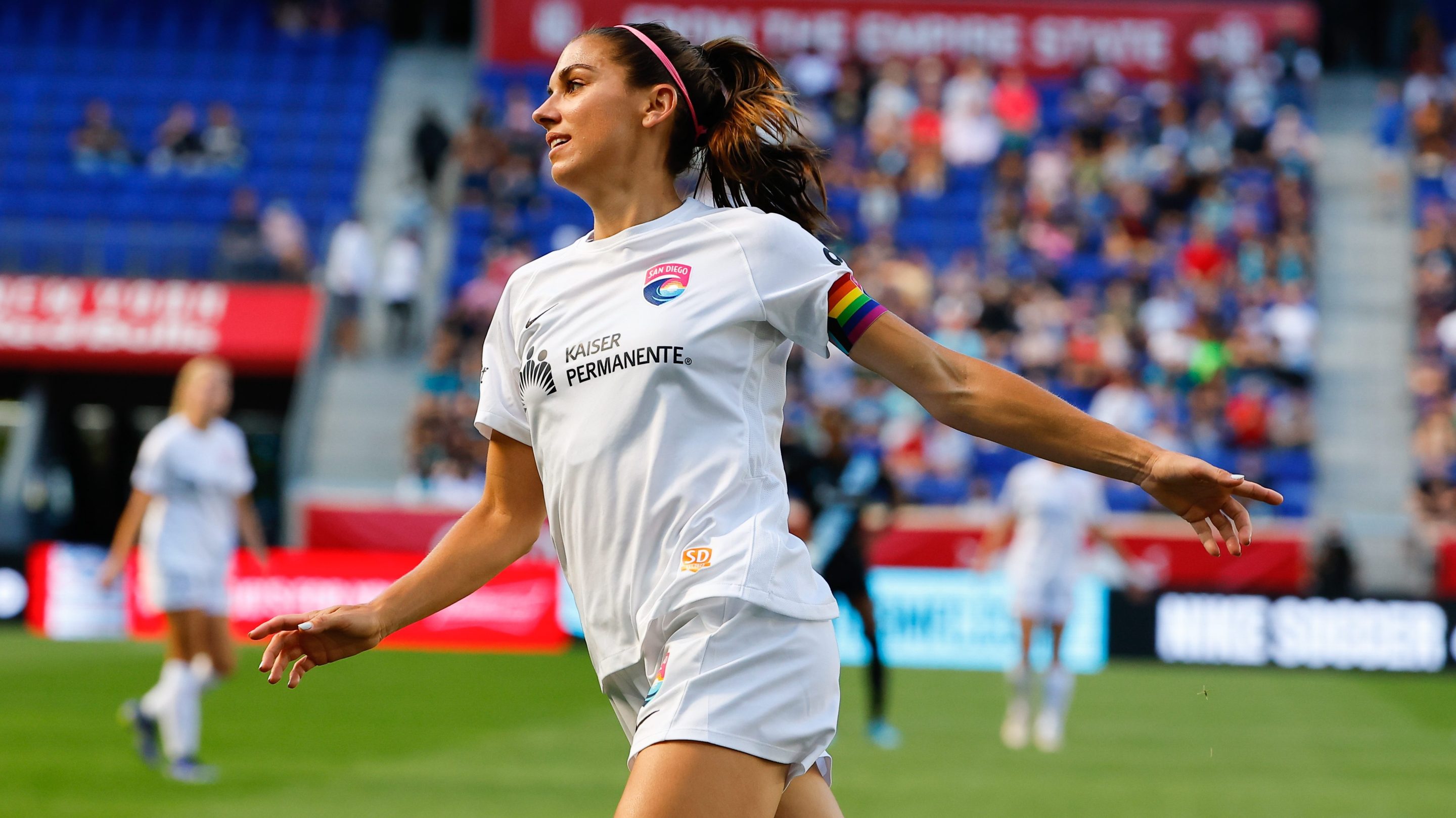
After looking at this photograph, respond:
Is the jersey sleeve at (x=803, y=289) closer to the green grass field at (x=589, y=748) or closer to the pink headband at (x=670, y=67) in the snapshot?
the pink headband at (x=670, y=67)

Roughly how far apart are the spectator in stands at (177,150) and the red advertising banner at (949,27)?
4.74 meters

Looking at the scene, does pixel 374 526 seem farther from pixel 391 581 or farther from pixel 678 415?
pixel 678 415

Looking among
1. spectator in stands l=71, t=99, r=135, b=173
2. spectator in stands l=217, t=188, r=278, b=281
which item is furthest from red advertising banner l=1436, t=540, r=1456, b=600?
spectator in stands l=71, t=99, r=135, b=173

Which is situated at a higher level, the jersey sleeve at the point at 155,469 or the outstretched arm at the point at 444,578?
the outstretched arm at the point at 444,578

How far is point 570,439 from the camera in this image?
10.7ft

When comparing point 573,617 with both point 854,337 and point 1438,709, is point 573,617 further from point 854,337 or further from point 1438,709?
point 854,337

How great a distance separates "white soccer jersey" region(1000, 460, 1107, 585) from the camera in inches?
489

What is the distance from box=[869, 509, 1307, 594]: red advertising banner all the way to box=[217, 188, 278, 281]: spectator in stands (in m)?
10.5

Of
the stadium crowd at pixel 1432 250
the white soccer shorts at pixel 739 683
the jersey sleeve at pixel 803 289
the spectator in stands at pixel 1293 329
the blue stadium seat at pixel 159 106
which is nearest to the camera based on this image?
the white soccer shorts at pixel 739 683

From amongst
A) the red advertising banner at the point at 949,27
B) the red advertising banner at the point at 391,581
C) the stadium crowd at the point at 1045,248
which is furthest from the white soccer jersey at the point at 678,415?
the red advertising banner at the point at 949,27

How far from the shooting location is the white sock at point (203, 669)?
9.55 meters

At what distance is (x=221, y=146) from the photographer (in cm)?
2611

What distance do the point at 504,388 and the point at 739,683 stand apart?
860 millimetres

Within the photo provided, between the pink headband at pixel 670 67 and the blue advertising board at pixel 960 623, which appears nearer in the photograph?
the pink headband at pixel 670 67
